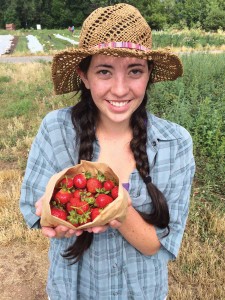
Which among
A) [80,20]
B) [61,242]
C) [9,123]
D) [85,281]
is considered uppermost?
[61,242]

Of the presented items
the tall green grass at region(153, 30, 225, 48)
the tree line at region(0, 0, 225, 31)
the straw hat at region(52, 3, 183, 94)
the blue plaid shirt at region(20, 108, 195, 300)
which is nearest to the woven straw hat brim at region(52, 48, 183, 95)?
the straw hat at region(52, 3, 183, 94)

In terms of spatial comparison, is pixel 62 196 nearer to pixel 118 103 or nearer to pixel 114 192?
pixel 114 192

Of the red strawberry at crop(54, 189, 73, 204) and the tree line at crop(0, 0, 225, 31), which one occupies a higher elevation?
the red strawberry at crop(54, 189, 73, 204)

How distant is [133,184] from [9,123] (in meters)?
5.97

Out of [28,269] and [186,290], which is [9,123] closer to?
[28,269]

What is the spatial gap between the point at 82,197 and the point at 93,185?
0.19 ft

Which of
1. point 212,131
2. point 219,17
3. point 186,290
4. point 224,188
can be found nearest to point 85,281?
point 186,290

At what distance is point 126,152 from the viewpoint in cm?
153

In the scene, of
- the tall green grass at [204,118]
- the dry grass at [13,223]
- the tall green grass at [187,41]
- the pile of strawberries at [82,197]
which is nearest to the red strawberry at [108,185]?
the pile of strawberries at [82,197]

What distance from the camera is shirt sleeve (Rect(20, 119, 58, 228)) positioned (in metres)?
1.38

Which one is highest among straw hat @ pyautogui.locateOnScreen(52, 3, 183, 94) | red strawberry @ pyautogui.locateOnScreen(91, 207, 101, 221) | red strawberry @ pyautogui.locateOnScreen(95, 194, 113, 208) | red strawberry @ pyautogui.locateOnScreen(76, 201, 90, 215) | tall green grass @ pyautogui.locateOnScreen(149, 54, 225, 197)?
straw hat @ pyautogui.locateOnScreen(52, 3, 183, 94)

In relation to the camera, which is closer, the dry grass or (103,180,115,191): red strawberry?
(103,180,115,191): red strawberry

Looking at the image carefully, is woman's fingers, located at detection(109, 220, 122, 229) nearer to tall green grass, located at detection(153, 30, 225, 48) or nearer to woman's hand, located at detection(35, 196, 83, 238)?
woman's hand, located at detection(35, 196, 83, 238)

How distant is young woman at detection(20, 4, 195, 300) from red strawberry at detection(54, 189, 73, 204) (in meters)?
0.14
